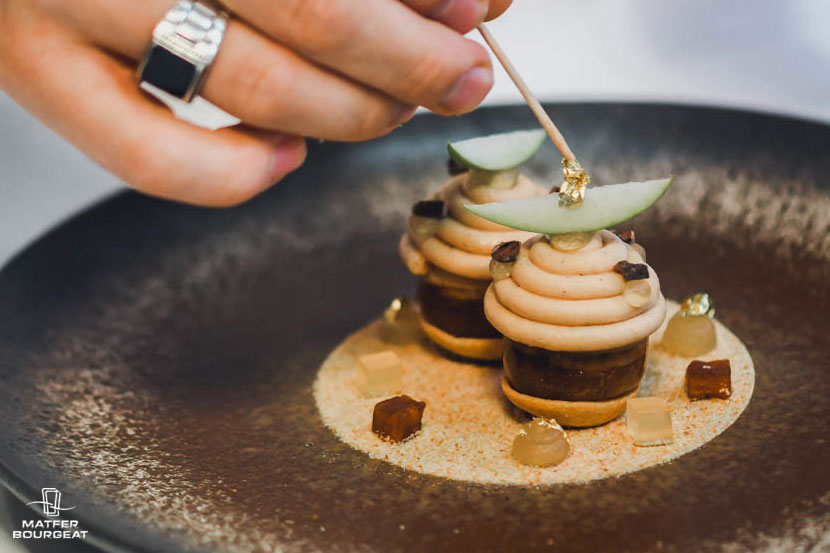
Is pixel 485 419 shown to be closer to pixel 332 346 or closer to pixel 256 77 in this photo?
pixel 332 346

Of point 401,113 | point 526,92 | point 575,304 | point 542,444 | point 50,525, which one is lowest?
point 50,525

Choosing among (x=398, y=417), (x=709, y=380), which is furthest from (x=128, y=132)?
(x=709, y=380)

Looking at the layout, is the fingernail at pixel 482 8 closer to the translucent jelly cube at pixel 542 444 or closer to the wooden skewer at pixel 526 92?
the wooden skewer at pixel 526 92

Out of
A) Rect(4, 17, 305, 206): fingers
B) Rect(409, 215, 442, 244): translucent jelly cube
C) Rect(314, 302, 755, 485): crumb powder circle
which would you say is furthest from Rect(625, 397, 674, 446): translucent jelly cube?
Rect(4, 17, 305, 206): fingers

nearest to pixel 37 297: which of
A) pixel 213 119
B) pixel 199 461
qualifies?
pixel 199 461

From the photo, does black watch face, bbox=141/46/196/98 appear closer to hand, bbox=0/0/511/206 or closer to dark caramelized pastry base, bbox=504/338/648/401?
hand, bbox=0/0/511/206

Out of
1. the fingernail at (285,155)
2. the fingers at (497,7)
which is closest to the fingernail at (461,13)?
the fingers at (497,7)
